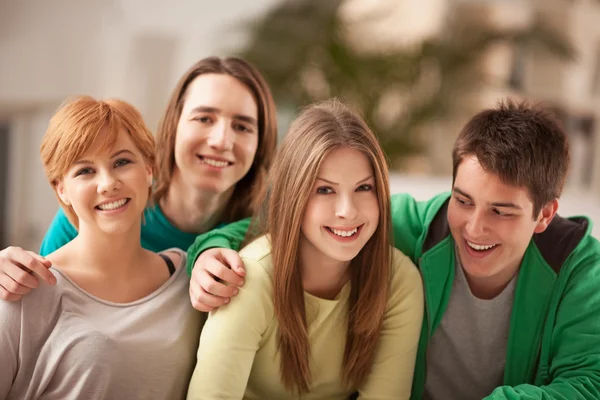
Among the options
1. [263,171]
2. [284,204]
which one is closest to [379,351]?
[284,204]

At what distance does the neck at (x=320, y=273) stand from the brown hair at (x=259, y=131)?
369 millimetres

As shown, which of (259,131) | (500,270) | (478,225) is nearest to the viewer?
(478,225)

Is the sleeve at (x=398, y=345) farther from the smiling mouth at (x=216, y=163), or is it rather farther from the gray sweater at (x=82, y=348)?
the smiling mouth at (x=216, y=163)

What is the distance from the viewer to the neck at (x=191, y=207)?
1.92 m

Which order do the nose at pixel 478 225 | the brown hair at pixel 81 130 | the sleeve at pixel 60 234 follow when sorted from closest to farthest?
1. the brown hair at pixel 81 130
2. the nose at pixel 478 225
3. the sleeve at pixel 60 234

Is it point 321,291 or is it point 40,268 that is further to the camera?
point 321,291

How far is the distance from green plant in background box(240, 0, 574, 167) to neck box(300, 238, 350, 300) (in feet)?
9.47

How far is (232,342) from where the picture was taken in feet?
4.58

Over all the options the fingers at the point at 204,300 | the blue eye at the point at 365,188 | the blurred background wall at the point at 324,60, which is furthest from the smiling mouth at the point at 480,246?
the blurred background wall at the point at 324,60

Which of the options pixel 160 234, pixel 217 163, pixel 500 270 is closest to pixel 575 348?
pixel 500 270

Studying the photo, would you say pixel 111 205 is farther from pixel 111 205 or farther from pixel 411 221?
pixel 411 221

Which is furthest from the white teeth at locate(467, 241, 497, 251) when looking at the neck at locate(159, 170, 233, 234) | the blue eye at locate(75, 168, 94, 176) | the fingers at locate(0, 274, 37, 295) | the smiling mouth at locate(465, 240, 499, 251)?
the fingers at locate(0, 274, 37, 295)

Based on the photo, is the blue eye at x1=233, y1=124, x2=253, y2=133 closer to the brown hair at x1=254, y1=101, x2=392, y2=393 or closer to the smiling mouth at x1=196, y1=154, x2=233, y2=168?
the smiling mouth at x1=196, y1=154, x2=233, y2=168

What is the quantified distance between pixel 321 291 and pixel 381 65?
3.11 m
